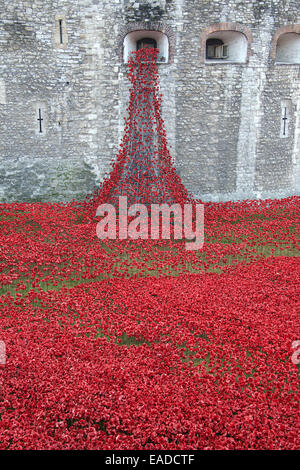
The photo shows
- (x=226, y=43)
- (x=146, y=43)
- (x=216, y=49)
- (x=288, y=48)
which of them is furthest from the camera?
(x=288, y=48)

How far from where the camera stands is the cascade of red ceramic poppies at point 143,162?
11.1 metres

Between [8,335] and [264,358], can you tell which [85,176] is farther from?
[264,358]

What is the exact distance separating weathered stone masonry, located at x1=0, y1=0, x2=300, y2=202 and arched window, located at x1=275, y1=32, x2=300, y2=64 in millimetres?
277

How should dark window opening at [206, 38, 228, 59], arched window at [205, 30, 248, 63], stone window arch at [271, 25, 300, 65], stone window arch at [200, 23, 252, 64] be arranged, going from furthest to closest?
stone window arch at [271, 25, 300, 65], dark window opening at [206, 38, 228, 59], arched window at [205, 30, 248, 63], stone window arch at [200, 23, 252, 64]

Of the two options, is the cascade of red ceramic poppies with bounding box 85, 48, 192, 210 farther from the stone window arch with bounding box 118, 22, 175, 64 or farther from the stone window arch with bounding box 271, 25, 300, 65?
the stone window arch with bounding box 271, 25, 300, 65

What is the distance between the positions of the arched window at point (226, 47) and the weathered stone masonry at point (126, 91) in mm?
65

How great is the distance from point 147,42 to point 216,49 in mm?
2228

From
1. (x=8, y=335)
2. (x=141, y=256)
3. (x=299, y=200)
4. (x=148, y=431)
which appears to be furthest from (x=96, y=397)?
(x=299, y=200)

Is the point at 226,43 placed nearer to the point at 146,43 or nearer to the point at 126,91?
the point at 146,43

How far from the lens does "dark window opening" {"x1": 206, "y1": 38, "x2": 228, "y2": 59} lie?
12445 mm

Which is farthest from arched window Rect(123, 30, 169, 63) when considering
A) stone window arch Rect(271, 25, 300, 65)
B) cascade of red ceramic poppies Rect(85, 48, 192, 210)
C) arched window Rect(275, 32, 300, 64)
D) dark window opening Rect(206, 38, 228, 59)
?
arched window Rect(275, 32, 300, 64)

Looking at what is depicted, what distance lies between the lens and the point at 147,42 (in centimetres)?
1176

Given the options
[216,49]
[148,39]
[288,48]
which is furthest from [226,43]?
[148,39]
